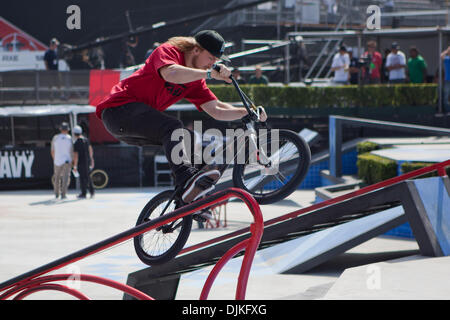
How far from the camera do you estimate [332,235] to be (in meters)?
9.95

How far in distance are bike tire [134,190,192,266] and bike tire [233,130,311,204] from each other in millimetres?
601

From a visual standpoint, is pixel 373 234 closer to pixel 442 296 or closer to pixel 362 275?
pixel 362 275

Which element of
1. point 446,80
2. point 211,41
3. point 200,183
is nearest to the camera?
point 211,41

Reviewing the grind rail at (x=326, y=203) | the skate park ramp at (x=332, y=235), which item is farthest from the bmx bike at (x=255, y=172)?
the skate park ramp at (x=332, y=235)

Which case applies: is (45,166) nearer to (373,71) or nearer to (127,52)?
(127,52)

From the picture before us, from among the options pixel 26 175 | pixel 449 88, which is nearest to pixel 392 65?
pixel 449 88

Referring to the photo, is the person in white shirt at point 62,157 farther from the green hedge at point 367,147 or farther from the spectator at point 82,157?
the green hedge at point 367,147

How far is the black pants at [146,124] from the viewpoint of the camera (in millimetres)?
5422

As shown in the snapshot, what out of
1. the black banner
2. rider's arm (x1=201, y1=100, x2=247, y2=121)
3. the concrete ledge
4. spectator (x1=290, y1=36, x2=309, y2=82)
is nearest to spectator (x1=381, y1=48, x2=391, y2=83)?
spectator (x1=290, y1=36, x2=309, y2=82)

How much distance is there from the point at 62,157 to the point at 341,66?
7616 millimetres

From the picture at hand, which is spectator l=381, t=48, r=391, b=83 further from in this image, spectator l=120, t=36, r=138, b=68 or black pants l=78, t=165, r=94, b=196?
black pants l=78, t=165, r=94, b=196

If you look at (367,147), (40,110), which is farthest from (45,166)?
(367,147)

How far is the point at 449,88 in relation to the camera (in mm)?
18672

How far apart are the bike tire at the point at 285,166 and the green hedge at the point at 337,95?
13242 mm
